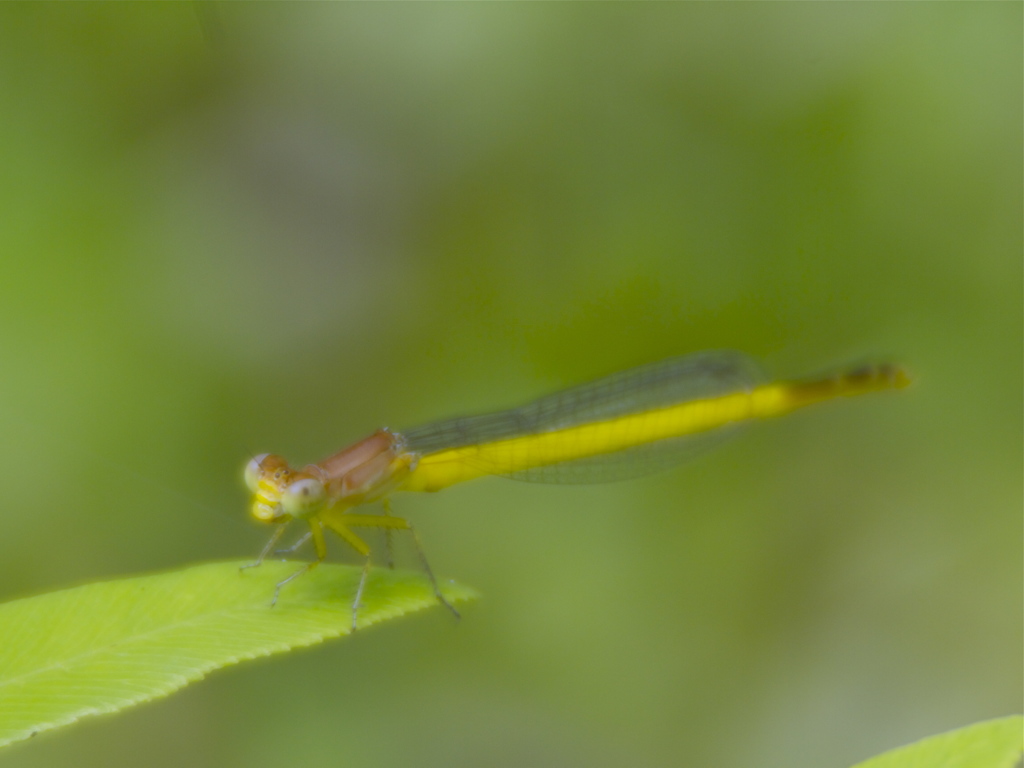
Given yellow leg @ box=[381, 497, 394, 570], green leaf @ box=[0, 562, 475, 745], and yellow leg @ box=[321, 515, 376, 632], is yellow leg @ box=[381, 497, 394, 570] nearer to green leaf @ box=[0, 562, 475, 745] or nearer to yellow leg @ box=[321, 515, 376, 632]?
yellow leg @ box=[321, 515, 376, 632]

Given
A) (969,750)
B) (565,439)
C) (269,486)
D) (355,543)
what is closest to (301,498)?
(269,486)

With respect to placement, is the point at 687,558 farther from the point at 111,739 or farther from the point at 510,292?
the point at 111,739

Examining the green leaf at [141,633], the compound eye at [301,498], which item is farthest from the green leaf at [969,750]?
the compound eye at [301,498]

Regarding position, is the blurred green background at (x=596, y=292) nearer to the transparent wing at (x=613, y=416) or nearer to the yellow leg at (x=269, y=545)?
the transparent wing at (x=613, y=416)

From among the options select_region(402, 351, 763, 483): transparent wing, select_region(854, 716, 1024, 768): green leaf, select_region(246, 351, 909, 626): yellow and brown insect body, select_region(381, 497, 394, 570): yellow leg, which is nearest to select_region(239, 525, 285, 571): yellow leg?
select_region(246, 351, 909, 626): yellow and brown insect body

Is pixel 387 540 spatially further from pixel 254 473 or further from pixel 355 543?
pixel 254 473

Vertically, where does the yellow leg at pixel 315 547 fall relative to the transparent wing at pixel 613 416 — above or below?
below

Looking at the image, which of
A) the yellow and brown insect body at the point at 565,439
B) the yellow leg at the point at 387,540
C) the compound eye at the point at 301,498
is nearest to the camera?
the compound eye at the point at 301,498
